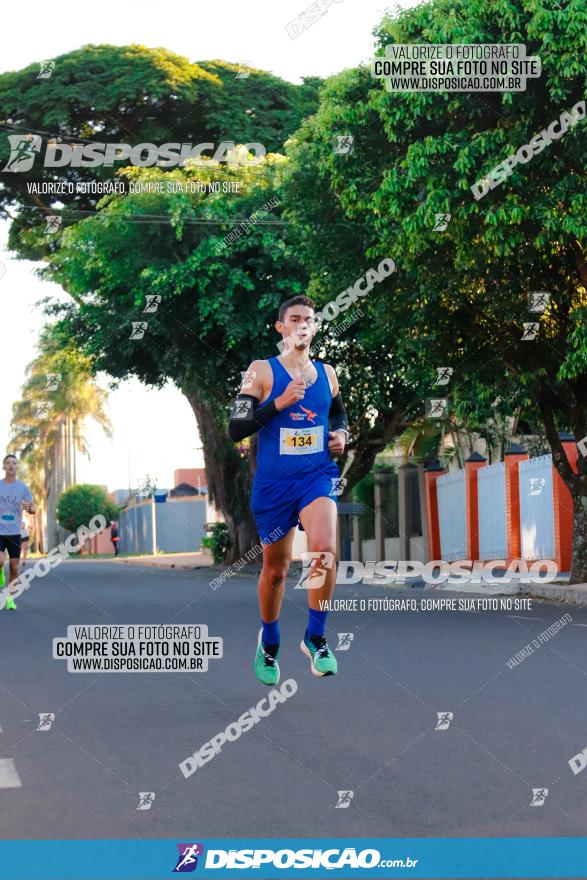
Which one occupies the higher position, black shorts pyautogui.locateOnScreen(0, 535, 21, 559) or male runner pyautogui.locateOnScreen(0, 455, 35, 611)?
male runner pyautogui.locateOnScreen(0, 455, 35, 611)

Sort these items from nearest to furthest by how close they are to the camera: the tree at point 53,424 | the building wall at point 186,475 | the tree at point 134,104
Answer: the tree at point 134,104 < the tree at point 53,424 < the building wall at point 186,475

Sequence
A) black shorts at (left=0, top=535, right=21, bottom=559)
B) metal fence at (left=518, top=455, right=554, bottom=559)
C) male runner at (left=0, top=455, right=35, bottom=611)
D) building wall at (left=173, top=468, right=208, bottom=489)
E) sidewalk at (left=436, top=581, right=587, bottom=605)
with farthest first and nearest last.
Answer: building wall at (left=173, top=468, right=208, bottom=489) → metal fence at (left=518, top=455, right=554, bottom=559) → sidewalk at (left=436, top=581, right=587, bottom=605) → black shorts at (left=0, top=535, right=21, bottom=559) → male runner at (left=0, top=455, right=35, bottom=611)

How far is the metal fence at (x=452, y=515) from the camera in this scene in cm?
2956

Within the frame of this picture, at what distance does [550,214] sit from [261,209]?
1283 cm

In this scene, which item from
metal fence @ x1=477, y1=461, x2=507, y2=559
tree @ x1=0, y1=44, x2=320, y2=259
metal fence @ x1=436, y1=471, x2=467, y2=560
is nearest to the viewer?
metal fence @ x1=477, y1=461, x2=507, y2=559

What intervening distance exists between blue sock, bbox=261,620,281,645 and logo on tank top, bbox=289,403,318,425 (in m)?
1.16

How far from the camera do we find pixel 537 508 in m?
24.7

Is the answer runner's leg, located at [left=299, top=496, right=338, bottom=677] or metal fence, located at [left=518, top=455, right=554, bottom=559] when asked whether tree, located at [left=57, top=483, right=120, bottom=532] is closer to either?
metal fence, located at [left=518, top=455, right=554, bottom=559]

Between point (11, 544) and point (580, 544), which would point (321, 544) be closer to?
point (11, 544)

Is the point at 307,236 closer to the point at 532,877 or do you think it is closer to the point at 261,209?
the point at 261,209

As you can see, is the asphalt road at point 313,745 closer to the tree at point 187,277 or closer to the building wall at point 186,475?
the tree at point 187,277

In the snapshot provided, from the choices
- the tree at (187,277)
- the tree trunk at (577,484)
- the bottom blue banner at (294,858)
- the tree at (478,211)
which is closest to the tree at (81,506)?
the tree at (187,277)

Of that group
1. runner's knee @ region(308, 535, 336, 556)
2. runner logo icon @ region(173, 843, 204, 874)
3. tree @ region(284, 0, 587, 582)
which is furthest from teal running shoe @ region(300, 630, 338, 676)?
tree @ region(284, 0, 587, 582)

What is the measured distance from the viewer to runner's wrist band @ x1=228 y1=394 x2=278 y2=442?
6.54 m
